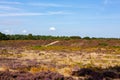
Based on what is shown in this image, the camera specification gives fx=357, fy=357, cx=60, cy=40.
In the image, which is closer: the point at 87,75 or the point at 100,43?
the point at 87,75

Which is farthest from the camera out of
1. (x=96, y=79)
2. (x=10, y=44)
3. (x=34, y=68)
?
(x=10, y=44)

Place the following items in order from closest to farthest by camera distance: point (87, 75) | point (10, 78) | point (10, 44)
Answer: point (10, 78), point (87, 75), point (10, 44)

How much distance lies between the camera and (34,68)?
2942cm

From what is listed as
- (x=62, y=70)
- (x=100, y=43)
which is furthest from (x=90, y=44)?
(x=62, y=70)

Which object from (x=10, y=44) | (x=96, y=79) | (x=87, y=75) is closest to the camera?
(x=96, y=79)

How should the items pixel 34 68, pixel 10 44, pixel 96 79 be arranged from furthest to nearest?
1. pixel 10 44
2. pixel 34 68
3. pixel 96 79

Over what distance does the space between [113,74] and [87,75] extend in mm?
2106

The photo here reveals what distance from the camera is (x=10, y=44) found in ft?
345

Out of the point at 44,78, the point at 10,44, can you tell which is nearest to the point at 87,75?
the point at 44,78

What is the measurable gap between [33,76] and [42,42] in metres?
84.4

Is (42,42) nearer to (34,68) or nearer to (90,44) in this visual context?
(90,44)

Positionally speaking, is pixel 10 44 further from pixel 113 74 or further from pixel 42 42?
pixel 113 74

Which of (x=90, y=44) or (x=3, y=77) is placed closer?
(x=3, y=77)

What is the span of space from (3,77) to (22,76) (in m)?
1.48
